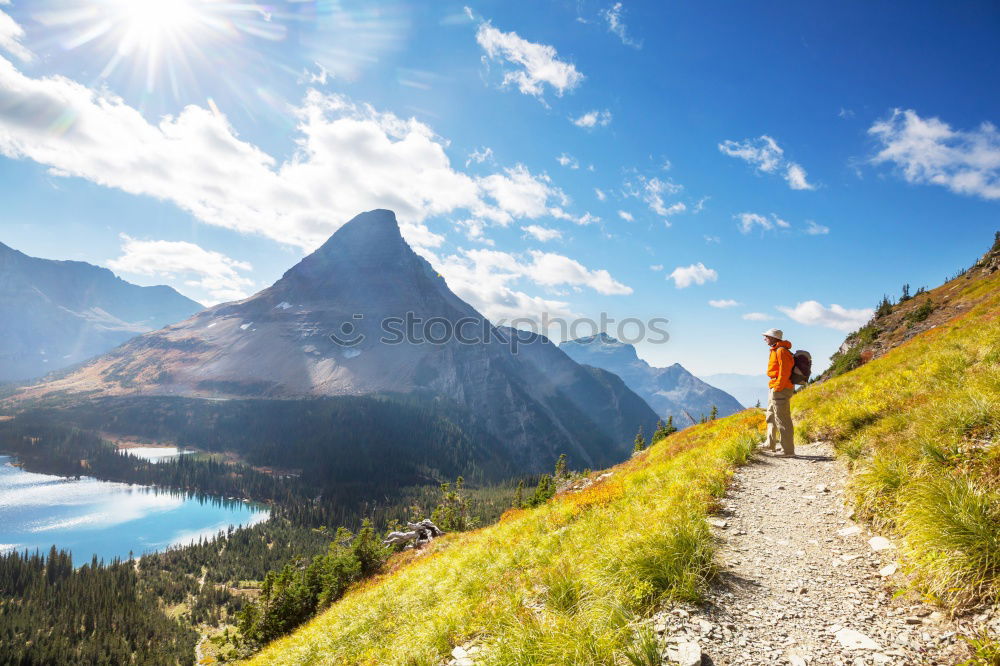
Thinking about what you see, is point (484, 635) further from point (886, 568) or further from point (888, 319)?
point (888, 319)

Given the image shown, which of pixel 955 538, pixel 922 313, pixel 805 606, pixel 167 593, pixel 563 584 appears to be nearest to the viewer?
pixel 955 538

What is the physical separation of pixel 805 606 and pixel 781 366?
379 inches

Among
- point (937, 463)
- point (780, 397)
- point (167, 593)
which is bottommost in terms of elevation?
point (167, 593)

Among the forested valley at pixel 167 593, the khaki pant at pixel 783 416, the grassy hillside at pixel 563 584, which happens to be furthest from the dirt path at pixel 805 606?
the forested valley at pixel 167 593

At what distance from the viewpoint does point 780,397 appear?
12898mm

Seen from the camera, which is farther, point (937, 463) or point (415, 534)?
point (415, 534)

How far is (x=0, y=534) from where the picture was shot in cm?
19188

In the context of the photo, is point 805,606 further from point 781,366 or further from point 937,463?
point 781,366

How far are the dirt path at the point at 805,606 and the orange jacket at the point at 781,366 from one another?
509cm

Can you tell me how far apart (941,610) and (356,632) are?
37.6 feet

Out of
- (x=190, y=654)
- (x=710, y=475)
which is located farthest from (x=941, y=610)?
(x=190, y=654)

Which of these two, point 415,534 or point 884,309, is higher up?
point 884,309

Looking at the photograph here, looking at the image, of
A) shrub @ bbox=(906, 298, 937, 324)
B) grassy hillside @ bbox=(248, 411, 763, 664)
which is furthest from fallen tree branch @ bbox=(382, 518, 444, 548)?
shrub @ bbox=(906, 298, 937, 324)

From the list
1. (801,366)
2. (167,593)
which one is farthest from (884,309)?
(167,593)
